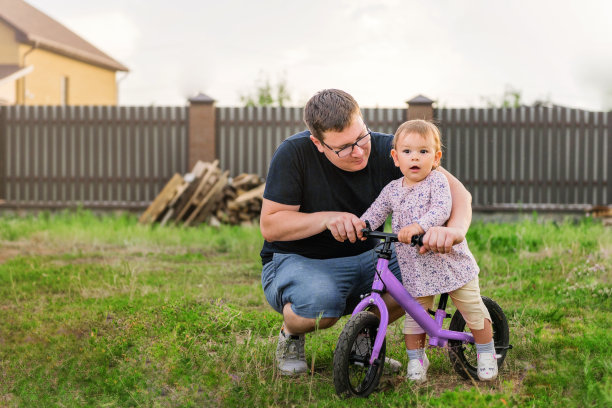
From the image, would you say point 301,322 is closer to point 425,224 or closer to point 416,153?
point 425,224

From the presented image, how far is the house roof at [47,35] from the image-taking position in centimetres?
2095

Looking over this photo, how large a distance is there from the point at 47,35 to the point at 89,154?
10.8 metres

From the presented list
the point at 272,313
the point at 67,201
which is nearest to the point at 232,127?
the point at 67,201

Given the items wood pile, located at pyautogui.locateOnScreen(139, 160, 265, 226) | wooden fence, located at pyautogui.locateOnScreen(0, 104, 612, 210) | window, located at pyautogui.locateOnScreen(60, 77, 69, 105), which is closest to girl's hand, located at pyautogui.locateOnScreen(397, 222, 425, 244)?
wood pile, located at pyautogui.locateOnScreen(139, 160, 265, 226)

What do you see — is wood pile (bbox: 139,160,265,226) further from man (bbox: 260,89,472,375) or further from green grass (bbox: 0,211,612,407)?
man (bbox: 260,89,472,375)

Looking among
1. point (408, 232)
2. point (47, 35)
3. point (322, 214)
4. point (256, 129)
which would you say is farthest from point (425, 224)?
point (47, 35)

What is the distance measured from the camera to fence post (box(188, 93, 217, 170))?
13.6 m

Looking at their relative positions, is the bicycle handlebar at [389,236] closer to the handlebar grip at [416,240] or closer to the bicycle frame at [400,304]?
the handlebar grip at [416,240]

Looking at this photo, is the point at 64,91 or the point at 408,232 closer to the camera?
the point at 408,232

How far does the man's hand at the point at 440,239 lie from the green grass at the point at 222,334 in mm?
668

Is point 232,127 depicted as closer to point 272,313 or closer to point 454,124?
point 454,124

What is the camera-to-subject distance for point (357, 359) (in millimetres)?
3377

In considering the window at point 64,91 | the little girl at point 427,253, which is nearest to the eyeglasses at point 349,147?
the little girl at point 427,253

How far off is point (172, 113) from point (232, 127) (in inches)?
48.7
